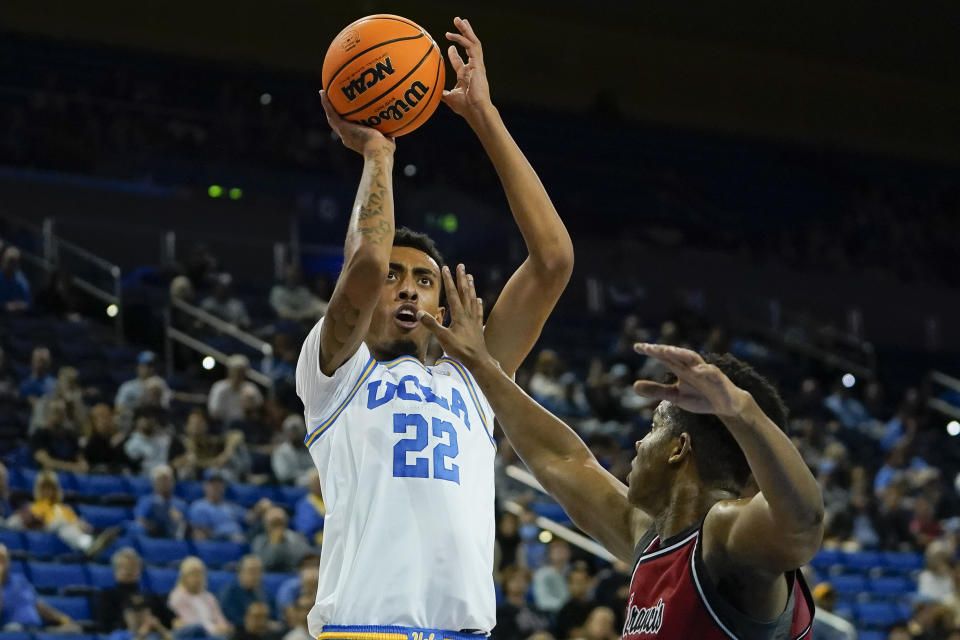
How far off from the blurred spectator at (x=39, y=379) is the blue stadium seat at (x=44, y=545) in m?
2.55

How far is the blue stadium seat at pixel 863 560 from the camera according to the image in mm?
14048

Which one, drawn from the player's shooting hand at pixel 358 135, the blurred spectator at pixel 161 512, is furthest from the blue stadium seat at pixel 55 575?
the player's shooting hand at pixel 358 135

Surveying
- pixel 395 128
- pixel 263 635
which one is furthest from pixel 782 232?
pixel 395 128

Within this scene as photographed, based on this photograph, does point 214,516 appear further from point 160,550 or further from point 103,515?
point 103,515

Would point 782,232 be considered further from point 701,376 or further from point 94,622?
point 701,376

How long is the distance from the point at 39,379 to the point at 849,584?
8095 millimetres

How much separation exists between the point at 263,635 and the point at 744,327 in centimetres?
1265

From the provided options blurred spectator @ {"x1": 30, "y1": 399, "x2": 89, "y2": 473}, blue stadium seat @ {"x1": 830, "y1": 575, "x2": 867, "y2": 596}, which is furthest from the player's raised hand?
blue stadium seat @ {"x1": 830, "y1": 575, "x2": 867, "y2": 596}

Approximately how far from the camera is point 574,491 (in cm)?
419

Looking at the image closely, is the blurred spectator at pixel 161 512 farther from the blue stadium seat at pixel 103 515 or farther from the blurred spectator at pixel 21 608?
the blurred spectator at pixel 21 608

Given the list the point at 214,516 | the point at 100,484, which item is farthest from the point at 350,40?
the point at 100,484

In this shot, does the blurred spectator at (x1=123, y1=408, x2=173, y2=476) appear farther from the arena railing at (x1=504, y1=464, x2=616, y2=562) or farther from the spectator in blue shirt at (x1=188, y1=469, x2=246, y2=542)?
the arena railing at (x1=504, y1=464, x2=616, y2=562)

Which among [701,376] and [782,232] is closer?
[701,376]

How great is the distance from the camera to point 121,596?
9250 mm
